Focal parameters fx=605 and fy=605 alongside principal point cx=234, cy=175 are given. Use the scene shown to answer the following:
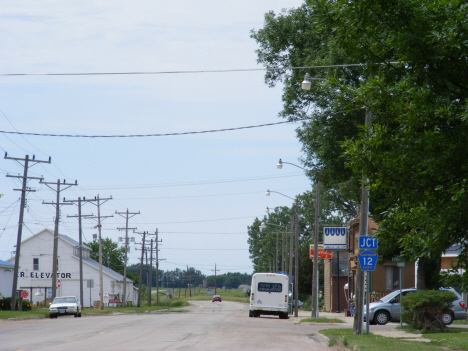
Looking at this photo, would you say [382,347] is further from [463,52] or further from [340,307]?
[340,307]

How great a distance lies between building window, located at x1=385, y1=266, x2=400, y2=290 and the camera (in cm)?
4403

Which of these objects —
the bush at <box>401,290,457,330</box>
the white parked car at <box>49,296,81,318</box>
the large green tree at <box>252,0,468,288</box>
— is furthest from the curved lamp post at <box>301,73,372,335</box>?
the white parked car at <box>49,296,81,318</box>

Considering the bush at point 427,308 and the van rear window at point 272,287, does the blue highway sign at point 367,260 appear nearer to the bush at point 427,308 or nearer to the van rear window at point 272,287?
the bush at point 427,308

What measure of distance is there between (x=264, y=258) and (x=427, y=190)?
10735cm

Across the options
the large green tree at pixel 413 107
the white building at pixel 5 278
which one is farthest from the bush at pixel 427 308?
the white building at pixel 5 278

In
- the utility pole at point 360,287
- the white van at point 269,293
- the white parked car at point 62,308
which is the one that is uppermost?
the utility pole at point 360,287

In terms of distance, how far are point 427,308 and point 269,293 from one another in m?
16.4

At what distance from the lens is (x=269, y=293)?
122 feet

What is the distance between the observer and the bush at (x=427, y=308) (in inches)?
844

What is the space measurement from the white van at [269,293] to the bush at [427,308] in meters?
15.3

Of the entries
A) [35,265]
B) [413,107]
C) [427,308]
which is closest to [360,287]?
[427,308]

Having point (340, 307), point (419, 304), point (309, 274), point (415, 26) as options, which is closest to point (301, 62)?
point (419, 304)

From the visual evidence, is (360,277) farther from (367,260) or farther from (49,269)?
(49,269)

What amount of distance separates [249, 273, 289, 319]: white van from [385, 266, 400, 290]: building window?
412 inches
